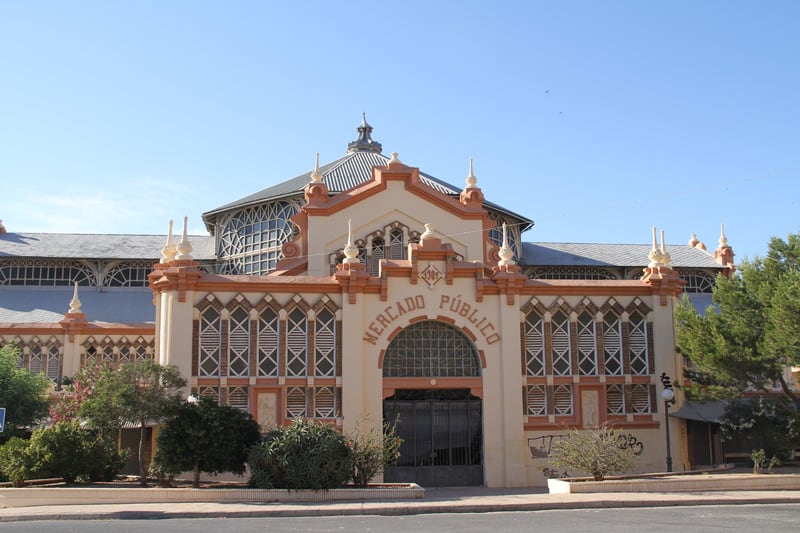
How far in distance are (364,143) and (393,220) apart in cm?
1639

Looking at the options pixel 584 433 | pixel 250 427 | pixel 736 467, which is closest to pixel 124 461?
pixel 250 427

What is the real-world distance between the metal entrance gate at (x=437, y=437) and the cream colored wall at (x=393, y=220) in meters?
6.91

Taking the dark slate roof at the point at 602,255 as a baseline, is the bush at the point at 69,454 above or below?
below

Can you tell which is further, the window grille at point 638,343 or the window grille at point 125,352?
the window grille at point 125,352

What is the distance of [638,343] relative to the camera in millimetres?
31781

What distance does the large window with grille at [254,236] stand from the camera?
42156 mm

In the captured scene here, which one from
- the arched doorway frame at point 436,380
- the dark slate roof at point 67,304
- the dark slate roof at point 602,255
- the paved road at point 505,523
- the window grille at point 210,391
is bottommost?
the paved road at point 505,523

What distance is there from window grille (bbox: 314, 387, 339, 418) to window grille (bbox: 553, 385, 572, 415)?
7742 mm

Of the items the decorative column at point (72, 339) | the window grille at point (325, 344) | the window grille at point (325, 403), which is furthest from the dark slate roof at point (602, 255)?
the decorative column at point (72, 339)

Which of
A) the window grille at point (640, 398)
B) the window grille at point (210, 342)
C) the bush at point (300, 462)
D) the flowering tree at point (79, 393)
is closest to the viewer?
the bush at point (300, 462)

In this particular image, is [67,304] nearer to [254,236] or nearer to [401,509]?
[254,236]

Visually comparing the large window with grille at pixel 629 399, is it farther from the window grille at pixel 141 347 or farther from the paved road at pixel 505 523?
the window grille at pixel 141 347

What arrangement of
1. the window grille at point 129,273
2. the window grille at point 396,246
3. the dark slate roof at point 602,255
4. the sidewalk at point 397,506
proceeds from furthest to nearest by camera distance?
the dark slate roof at point 602,255 → the window grille at point 129,273 → the window grille at point 396,246 → the sidewalk at point 397,506

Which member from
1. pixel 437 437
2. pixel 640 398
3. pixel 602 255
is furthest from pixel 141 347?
pixel 602 255
